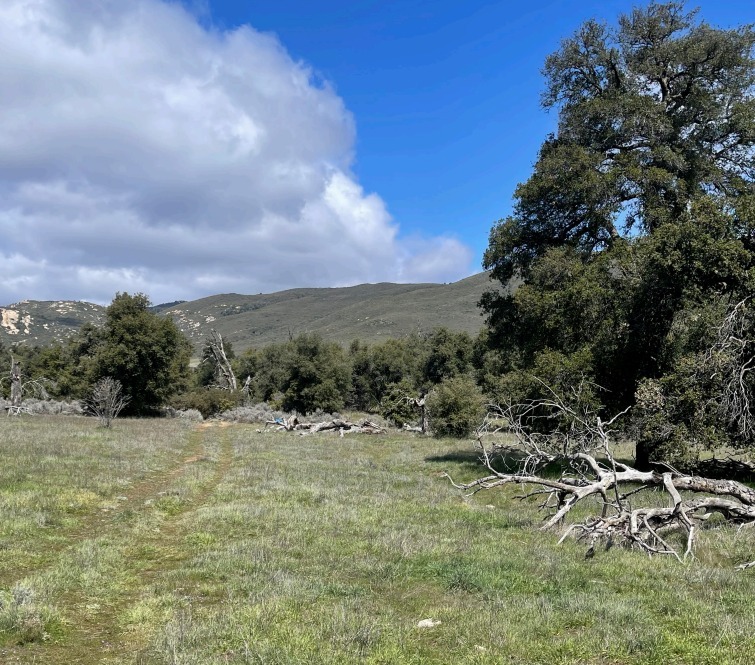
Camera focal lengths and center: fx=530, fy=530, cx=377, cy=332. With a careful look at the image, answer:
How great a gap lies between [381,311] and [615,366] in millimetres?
178264

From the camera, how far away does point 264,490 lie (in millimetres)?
16844

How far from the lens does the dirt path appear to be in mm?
6293

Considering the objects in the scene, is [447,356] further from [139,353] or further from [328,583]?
[328,583]

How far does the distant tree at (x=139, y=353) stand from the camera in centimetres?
5066

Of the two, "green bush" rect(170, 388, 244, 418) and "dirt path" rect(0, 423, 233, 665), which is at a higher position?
"dirt path" rect(0, 423, 233, 665)

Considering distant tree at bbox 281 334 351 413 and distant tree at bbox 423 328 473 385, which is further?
distant tree at bbox 423 328 473 385

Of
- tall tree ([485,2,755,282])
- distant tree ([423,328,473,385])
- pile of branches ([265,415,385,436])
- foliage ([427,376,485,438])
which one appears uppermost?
tall tree ([485,2,755,282])

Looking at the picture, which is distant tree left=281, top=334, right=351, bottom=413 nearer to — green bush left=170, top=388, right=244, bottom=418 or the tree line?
the tree line

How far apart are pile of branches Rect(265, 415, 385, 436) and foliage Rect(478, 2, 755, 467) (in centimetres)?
2040

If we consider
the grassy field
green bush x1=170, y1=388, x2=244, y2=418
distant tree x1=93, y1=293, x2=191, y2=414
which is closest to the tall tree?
the grassy field

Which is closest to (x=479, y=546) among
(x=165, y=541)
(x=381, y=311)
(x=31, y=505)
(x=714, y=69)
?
(x=165, y=541)

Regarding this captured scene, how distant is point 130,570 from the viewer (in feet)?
30.9

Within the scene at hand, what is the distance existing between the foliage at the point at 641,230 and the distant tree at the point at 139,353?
37.8 m

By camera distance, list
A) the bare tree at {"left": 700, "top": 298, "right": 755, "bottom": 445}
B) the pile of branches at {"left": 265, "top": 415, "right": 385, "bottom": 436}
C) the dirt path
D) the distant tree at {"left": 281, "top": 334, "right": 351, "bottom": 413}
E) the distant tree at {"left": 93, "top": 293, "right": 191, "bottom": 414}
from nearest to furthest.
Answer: the dirt path, the bare tree at {"left": 700, "top": 298, "right": 755, "bottom": 445}, the pile of branches at {"left": 265, "top": 415, "right": 385, "bottom": 436}, the distant tree at {"left": 93, "top": 293, "right": 191, "bottom": 414}, the distant tree at {"left": 281, "top": 334, "right": 351, "bottom": 413}
